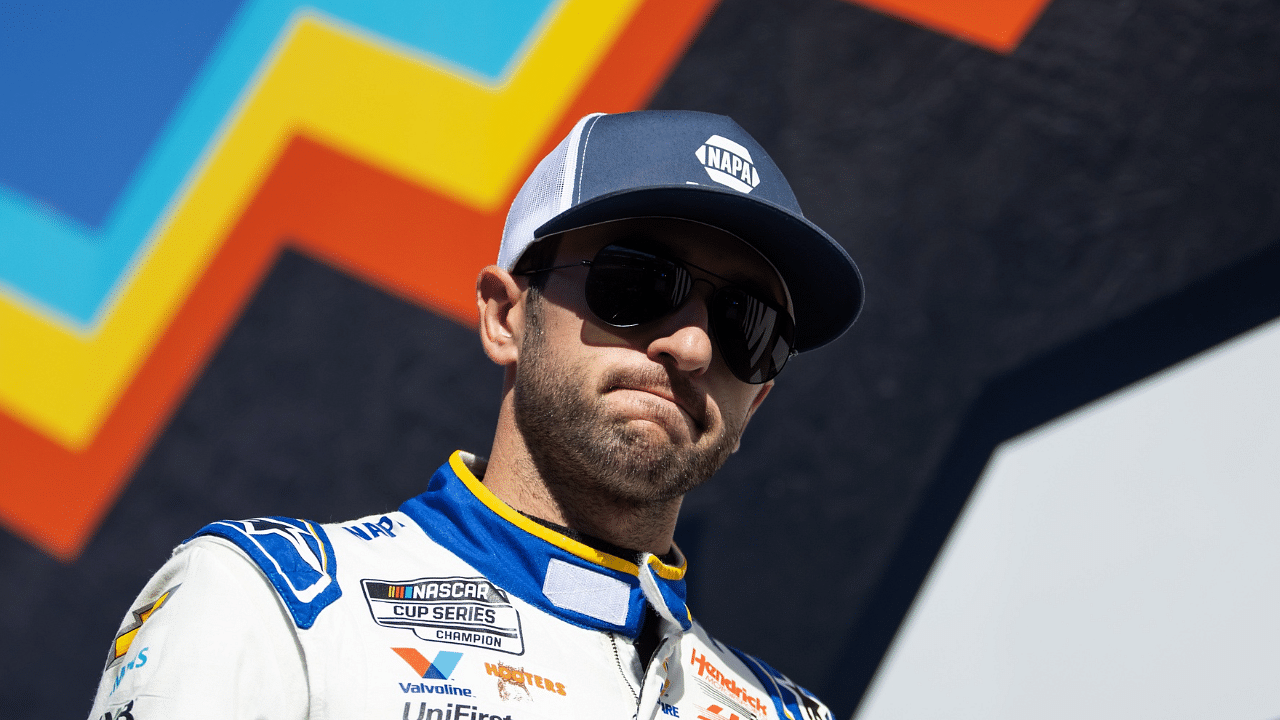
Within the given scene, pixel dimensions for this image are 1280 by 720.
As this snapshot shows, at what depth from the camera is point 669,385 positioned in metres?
1.20

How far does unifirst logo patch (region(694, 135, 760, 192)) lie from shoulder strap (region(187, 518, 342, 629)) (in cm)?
66

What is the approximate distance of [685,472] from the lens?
1.21 metres

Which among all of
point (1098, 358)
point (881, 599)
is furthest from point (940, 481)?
point (1098, 358)

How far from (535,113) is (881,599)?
4.57 ft

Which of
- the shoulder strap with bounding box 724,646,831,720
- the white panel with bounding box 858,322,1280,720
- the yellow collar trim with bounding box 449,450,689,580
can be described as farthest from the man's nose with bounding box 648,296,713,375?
the white panel with bounding box 858,322,1280,720

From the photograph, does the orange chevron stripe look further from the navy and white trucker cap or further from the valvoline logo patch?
the valvoline logo patch

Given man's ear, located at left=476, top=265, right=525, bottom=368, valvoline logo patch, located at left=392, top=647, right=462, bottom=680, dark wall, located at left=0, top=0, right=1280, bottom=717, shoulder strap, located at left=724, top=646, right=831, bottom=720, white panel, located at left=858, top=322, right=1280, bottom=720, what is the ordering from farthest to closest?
dark wall, located at left=0, top=0, right=1280, bottom=717 < white panel, located at left=858, top=322, right=1280, bottom=720 < shoulder strap, located at left=724, top=646, right=831, bottom=720 < man's ear, located at left=476, top=265, right=525, bottom=368 < valvoline logo patch, located at left=392, top=647, right=462, bottom=680

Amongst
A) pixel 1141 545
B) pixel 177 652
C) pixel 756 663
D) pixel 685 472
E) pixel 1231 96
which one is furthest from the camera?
pixel 1231 96

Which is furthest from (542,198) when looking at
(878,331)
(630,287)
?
(878,331)

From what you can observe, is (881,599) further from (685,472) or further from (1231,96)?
(1231,96)

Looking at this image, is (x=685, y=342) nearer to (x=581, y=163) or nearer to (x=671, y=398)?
(x=671, y=398)

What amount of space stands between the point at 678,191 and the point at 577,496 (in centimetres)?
40

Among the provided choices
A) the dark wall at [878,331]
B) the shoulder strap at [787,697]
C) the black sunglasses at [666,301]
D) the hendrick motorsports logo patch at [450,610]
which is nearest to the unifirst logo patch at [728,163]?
the black sunglasses at [666,301]

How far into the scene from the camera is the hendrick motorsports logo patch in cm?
104
